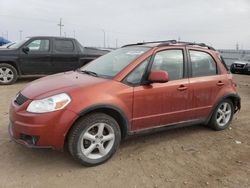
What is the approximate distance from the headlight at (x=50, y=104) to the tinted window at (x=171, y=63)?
1.52m

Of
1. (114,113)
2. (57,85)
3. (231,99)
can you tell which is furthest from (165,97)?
(231,99)

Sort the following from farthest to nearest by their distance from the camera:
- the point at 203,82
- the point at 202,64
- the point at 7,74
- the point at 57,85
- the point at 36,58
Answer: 1. the point at 36,58
2. the point at 7,74
3. the point at 202,64
4. the point at 203,82
5. the point at 57,85

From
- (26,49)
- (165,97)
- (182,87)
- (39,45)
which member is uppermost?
(39,45)

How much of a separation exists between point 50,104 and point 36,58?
23.0 feet

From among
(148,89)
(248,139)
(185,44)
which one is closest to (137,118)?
(148,89)

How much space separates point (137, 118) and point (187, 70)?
50.2 inches

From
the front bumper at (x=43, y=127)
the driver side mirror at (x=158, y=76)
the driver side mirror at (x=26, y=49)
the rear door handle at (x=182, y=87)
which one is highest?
the driver side mirror at (x=26, y=49)

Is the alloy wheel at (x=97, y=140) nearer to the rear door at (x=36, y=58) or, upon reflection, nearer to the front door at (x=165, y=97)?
the front door at (x=165, y=97)

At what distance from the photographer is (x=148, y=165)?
4.05m

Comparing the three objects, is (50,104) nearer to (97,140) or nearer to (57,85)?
(57,85)

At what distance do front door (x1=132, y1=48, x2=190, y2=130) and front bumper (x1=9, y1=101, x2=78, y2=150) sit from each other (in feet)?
3.44

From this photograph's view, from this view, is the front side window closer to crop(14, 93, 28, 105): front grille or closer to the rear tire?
the rear tire

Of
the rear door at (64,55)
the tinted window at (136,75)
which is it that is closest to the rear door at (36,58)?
the rear door at (64,55)

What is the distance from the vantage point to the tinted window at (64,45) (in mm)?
10664
